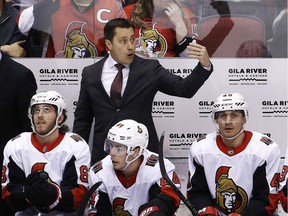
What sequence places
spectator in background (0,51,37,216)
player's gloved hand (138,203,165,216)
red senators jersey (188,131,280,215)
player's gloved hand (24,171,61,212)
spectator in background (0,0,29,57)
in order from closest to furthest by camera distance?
player's gloved hand (138,203,165,216) < player's gloved hand (24,171,61,212) < red senators jersey (188,131,280,215) < spectator in background (0,51,37,216) < spectator in background (0,0,29,57)

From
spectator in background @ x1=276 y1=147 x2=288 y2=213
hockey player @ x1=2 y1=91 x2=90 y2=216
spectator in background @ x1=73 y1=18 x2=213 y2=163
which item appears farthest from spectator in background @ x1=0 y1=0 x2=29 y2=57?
spectator in background @ x1=276 y1=147 x2=288 y2=213

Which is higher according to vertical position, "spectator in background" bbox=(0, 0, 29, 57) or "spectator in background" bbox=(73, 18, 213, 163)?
"spectator in background" bbox=(0, 0, 29, 57)

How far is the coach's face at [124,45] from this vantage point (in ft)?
23.3

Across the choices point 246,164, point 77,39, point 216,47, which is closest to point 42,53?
point 77,39

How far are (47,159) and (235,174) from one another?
1251mm

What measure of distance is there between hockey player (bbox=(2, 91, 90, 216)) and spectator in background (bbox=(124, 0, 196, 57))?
1095mm

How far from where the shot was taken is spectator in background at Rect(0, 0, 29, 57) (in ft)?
25.0

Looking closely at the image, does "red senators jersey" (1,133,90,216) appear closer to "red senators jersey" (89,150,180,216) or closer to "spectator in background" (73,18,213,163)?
"red senators jersey" (89,150,180,216)

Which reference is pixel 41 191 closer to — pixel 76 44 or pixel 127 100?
pixel 127 100

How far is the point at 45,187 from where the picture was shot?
6391mm

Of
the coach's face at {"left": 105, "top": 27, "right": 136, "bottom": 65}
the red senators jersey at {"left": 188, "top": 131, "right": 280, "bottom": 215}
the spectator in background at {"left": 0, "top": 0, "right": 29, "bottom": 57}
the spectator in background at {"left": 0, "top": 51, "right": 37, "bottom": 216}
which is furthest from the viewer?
the spectator in background at {"left": 0, "top": 0, "right": 29, "bottom": 57}

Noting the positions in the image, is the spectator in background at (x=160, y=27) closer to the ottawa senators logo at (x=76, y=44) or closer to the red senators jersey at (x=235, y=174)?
the ottawa senators logo at (x=76, y=44)

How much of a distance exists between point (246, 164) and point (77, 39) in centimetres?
181

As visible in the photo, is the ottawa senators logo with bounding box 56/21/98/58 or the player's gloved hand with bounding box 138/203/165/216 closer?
the player's gloved hand with bounding box 138/203/165/216
